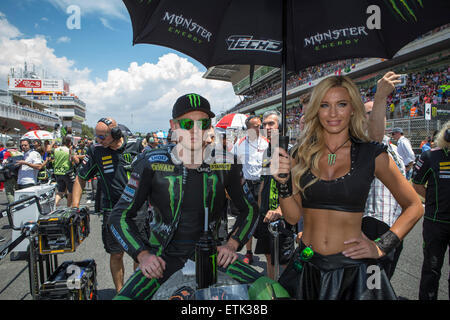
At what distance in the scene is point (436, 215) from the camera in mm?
2859

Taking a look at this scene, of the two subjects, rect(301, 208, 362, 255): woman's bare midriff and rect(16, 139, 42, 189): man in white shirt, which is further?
rect(16, 139, 42, 189): man in white shirt

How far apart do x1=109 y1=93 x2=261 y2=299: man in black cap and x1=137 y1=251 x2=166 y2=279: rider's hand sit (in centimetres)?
3

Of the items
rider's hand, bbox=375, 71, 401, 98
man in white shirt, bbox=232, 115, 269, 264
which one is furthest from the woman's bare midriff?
man in white shirt, bbox=232, 115, 269, 264

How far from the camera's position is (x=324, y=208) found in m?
1.76

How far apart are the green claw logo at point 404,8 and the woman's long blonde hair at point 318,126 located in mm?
710

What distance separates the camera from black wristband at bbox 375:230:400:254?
165 centimetres

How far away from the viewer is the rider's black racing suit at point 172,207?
75.8 inches

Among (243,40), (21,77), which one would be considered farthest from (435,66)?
(21,77)

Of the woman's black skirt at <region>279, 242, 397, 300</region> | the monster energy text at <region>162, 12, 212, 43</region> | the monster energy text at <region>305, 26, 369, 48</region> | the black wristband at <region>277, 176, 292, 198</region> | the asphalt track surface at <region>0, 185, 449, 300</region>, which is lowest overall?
the asphalt track surface at <region>0, 185, 449, 300</region>

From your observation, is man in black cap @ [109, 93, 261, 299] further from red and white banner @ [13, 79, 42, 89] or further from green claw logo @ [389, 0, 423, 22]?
→ red and white banner @ [13, 79, 42, 89]

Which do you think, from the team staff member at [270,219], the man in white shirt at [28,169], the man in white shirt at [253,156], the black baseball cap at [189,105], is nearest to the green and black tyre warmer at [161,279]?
the black baseball cap at [189,105]

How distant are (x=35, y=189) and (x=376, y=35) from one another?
5.39m

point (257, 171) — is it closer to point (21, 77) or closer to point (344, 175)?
point (344, 175)
